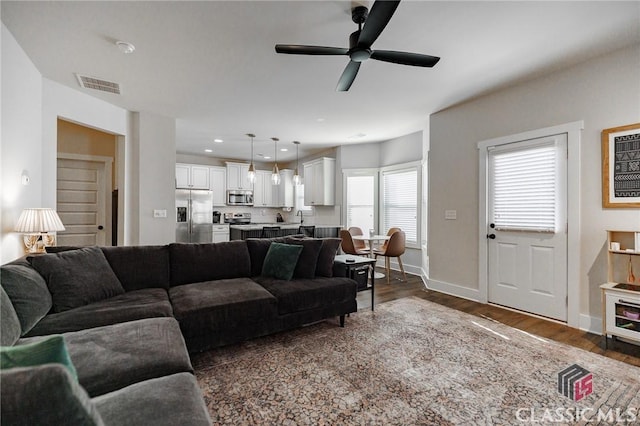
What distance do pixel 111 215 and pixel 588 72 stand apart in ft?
22.9

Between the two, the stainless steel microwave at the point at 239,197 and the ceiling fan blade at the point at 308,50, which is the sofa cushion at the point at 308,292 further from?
the stainless steel microwave at the point at 239,197

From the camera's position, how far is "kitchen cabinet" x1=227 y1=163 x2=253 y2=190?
25.9 ft

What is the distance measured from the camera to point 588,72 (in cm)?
293

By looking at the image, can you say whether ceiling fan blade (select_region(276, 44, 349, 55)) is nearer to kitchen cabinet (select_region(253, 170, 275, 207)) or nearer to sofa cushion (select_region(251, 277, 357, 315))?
sofa cushion (select_region(251, 277, 357, 315))

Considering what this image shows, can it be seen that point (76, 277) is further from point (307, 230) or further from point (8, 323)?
point (307, 230)

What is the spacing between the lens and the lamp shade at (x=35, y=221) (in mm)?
2635

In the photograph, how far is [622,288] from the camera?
253 centimetres

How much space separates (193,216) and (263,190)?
2532mm

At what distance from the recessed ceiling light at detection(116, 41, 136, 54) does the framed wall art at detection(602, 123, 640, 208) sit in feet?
14.8

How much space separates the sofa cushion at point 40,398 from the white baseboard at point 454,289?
424 centimetres

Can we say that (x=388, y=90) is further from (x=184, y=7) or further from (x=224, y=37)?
(x=184, y=7)

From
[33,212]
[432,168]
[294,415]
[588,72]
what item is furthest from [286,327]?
[588,72]

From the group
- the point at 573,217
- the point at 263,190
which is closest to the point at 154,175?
the point at 263,190

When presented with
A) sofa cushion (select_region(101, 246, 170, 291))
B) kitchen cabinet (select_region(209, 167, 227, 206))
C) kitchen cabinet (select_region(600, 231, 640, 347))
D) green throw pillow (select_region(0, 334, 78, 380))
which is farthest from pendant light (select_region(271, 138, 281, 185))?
green throw pillow (select_region(0, 334, 78, 380))
